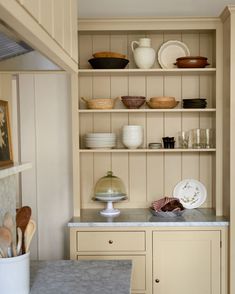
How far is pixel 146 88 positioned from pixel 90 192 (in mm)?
956

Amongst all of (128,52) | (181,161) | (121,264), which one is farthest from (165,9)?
(121,264)

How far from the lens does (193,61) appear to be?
10.2ft

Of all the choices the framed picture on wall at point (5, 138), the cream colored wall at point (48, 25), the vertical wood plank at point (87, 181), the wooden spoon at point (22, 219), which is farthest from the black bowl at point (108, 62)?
the wooden spoon at point (22, 219)

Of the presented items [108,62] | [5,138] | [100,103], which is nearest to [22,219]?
[5,138]

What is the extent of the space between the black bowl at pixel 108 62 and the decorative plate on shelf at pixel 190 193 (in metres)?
1.06

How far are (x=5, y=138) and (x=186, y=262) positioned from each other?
5.90ft

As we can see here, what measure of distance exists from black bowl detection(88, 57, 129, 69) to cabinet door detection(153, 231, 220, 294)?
50.1 inches

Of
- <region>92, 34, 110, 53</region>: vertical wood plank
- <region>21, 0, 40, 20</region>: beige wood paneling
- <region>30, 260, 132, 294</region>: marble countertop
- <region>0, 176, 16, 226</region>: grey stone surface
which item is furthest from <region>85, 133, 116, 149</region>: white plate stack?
<region>21, 0, 40, 20</region>: beige wood paneling

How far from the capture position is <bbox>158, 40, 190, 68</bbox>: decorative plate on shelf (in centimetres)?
331

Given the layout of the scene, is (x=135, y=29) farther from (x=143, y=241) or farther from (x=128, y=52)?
(x=143, y=241)

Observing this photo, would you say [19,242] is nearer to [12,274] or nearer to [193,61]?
[12,274]

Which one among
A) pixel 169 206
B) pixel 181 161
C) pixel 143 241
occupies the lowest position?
pixel 143 241

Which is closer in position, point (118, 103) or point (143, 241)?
point (143, 241)

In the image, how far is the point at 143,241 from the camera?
2941 millimetres
